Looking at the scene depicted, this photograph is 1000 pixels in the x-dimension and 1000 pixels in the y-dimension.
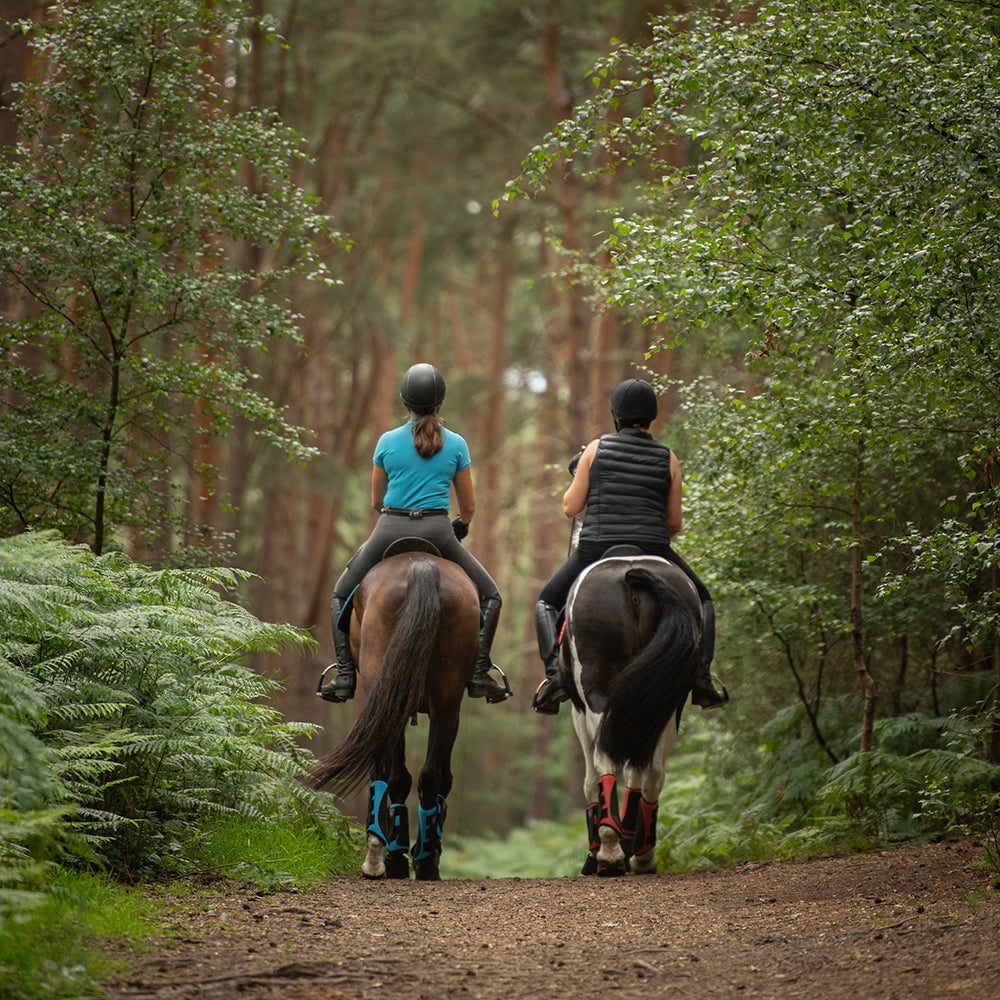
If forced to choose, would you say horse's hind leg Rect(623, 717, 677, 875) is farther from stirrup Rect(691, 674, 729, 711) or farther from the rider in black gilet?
the rider in black gilet

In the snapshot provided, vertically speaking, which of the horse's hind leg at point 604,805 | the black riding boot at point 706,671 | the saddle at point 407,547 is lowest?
the horse's hind leg at point 604,805

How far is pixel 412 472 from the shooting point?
7730 millimetres

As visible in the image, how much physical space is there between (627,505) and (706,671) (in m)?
1.26

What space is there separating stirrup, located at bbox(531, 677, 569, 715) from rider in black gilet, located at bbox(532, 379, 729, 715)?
0.03 feet

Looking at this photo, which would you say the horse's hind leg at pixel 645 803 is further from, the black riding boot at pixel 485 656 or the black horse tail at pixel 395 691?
the black horse tail at pixel 395 691

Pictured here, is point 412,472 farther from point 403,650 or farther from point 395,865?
point 395,865

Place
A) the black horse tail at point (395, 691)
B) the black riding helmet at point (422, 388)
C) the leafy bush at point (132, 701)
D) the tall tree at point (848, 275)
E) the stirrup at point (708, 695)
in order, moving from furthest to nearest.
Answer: the black riding helmet at point (422, 388) → the stirrup at point (708, 695) → the black horse tail at point (395, 691) → the tall tree at point (848, 275) → the leafy bush at point (132, 701)

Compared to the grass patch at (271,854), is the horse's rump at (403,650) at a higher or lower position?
higher

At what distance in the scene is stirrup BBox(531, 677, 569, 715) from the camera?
8.17 m

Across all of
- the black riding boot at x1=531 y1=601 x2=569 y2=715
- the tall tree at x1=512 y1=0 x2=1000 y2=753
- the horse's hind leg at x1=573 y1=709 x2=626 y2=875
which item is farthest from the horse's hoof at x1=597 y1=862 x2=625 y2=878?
the tall tree at x1=512 y1=0 x2=1000 y2=753

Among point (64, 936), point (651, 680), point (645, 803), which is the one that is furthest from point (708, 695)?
point (64, 936)

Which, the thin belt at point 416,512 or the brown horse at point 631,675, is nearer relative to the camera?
the brown horse at point 631,675

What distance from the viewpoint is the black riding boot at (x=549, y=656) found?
8156 mm

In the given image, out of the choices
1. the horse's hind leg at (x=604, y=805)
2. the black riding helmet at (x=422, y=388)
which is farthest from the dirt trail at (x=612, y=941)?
the black riding helmet at (x=422, y=388)
